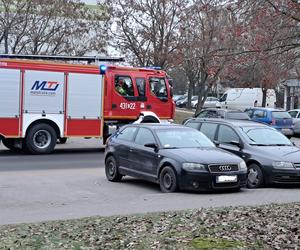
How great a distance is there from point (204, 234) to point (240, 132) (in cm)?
850

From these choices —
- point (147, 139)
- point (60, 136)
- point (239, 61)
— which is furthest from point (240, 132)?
point (60, 136)

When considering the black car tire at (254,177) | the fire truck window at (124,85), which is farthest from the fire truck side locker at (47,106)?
the black car tire at (254,177)

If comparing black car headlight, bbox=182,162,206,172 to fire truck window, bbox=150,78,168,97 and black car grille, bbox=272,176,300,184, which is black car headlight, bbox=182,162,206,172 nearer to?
black car grille, bbox=272,176,300,184

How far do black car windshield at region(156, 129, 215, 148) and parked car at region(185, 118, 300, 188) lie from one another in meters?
1.16

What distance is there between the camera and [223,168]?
41.8ft

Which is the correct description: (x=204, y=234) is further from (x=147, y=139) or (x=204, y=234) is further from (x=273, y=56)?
(x=147, y=139)

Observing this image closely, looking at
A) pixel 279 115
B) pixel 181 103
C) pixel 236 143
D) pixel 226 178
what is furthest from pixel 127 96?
pixel 181 103

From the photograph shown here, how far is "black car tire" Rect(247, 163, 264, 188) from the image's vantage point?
14.1 meters

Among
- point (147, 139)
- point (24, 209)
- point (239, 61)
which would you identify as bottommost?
point (24, 209)

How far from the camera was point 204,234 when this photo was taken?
705 cm

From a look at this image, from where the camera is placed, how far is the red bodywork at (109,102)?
20391 mm

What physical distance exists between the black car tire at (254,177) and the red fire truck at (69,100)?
8.95 meters

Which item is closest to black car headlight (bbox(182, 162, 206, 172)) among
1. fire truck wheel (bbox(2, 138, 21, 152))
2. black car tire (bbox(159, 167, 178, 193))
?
black car tire (bbox(159, 167, 178, 193))

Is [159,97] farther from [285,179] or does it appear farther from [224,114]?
[285,179]
